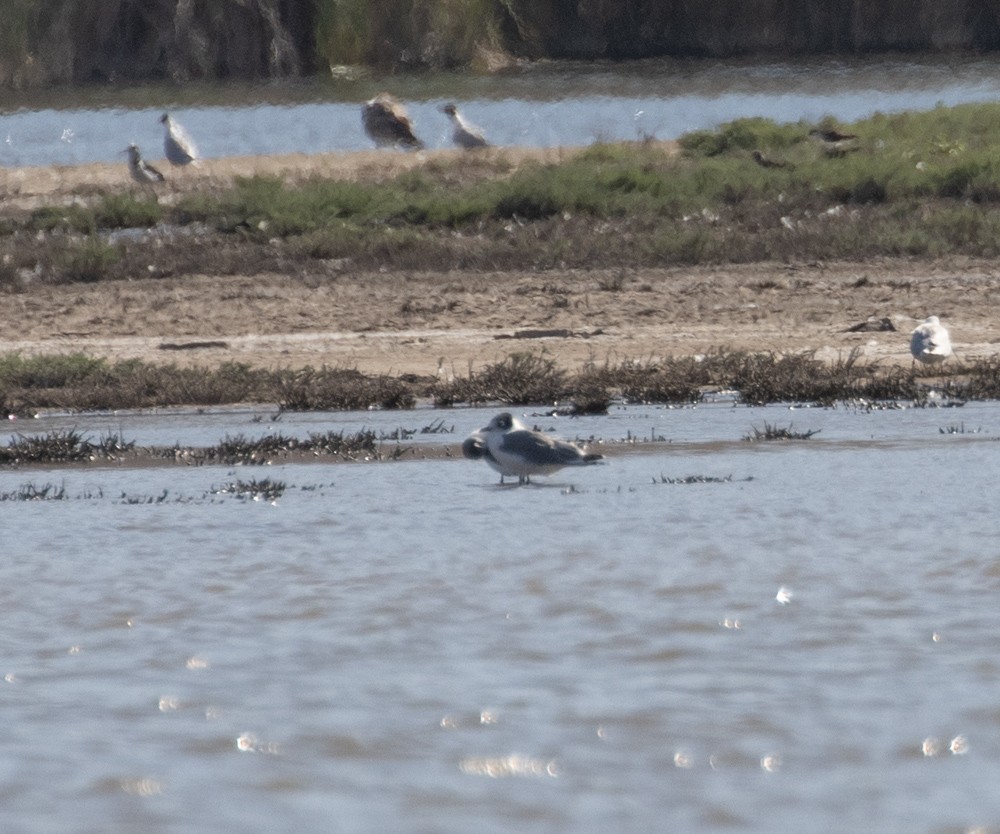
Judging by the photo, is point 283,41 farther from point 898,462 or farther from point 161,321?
point 898,462

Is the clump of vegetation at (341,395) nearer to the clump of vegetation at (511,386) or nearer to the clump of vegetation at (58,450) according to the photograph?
the clump of vegetation at (511,386)

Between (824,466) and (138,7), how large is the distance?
4264cm

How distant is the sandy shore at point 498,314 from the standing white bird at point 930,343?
0.81 metres

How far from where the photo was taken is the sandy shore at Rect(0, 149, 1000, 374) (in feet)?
51.3

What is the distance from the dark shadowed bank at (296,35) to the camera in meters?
50.4

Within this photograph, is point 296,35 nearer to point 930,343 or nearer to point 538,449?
point 930,343

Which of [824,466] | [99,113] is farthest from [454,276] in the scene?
[99,113]

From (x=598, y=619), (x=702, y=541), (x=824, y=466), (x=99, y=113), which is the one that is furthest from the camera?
(x=99, y=113)

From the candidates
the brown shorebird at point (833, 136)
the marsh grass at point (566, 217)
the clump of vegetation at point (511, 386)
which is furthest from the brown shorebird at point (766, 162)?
the clump of vegetation at point (511, 386)

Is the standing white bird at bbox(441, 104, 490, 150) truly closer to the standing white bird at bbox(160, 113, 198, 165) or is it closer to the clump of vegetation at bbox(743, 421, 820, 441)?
the standing white bird at bbox(160, 113, 198, 165)

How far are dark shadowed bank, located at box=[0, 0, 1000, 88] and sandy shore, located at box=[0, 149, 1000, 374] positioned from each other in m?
32.7

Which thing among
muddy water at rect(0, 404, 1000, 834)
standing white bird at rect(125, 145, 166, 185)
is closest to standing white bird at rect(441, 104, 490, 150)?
standing white bird at rect(125, 145, 166, 185)

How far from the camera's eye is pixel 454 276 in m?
17.9

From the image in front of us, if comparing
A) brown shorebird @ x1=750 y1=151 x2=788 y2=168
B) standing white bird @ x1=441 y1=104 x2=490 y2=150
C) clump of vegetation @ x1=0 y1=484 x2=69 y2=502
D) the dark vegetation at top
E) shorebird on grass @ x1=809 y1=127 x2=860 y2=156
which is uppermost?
standing white bird @ x1=441 y1=104 x2=490 y2=150
